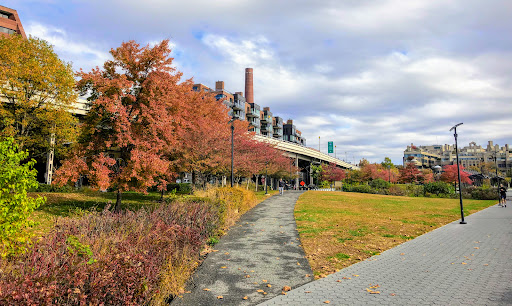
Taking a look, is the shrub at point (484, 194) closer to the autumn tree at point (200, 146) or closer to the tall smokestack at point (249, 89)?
the autumn tree at point (200, 146)

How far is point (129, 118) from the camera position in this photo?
44.5 feet

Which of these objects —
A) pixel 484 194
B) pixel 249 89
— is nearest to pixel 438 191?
pixel 484 194

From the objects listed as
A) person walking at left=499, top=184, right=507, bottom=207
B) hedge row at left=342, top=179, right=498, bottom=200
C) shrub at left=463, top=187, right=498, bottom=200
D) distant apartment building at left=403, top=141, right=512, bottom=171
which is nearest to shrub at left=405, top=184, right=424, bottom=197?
hedge row at left=342, top=179, right=498, bottom=200

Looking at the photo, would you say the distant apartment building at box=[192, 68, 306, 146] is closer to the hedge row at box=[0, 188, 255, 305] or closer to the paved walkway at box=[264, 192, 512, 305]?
the paved walkway at box=[264, 192, 512, 305]

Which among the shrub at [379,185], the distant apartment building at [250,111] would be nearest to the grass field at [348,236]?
the shrub at [379,185]

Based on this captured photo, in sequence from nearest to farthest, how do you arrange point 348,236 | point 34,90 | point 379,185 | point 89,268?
point 89,268 < point 348,236 < point 34,90 < point 379,185

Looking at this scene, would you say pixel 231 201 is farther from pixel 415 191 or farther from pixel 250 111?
pixel 250 111

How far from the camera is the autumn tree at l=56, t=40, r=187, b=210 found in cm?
1312

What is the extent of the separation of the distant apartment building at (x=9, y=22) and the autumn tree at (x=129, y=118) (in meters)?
41.5

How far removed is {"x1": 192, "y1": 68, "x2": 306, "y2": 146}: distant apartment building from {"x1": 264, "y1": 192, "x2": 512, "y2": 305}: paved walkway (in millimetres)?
54220

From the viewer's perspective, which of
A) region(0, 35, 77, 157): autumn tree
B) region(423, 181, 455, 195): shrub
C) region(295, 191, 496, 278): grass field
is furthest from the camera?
region(423, 181, 455, 195): shrub

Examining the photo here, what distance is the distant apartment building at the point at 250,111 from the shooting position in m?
70.5

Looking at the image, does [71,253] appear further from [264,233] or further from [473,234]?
[473,234]

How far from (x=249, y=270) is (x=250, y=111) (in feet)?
240
